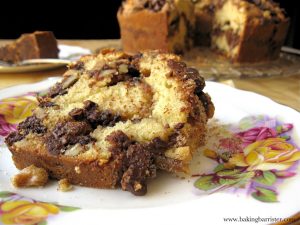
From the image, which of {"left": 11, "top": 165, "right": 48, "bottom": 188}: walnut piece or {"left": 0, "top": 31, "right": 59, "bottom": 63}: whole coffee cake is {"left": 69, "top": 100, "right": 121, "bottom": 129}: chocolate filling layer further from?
{"left": 0, "top": 31, "right": 59, "bottom": 63}: whole coffee cake

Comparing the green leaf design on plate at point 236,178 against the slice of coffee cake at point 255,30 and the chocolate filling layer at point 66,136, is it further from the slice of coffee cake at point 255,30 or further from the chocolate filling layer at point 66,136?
the slice of coffee cake at point 255,30

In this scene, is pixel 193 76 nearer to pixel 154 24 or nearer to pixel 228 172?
pixel 228 172

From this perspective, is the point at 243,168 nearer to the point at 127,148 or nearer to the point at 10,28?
the point at 127,148

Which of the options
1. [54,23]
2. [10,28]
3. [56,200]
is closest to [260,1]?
[56,200]

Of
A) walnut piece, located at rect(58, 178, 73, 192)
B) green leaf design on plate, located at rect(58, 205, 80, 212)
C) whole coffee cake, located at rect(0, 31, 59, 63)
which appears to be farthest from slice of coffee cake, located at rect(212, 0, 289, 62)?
green leaf design on plate, located at rect(58, 205, 80, 212)

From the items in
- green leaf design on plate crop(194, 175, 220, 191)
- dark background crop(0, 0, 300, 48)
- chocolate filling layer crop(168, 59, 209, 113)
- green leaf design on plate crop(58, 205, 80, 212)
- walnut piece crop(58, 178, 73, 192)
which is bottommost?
dark background crop(0, 0, 300, 48)

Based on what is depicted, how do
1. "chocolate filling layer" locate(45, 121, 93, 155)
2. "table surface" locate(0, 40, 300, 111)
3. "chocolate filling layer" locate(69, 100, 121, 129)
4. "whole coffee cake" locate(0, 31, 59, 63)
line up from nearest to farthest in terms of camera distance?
"chocolate filling layer" locate(45, 121, 93, 155) < "chocolate filling layer" locate(69, 100, 121, 129) < "table surface" locate(0, 40, 300, 111) < "whole coffee cake" locate(0, 31, 59, 63)

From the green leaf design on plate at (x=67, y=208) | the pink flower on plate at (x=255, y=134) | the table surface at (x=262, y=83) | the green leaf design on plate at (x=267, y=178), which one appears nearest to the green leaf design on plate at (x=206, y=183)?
the green leaf design on plate at (x=267, y=178)
